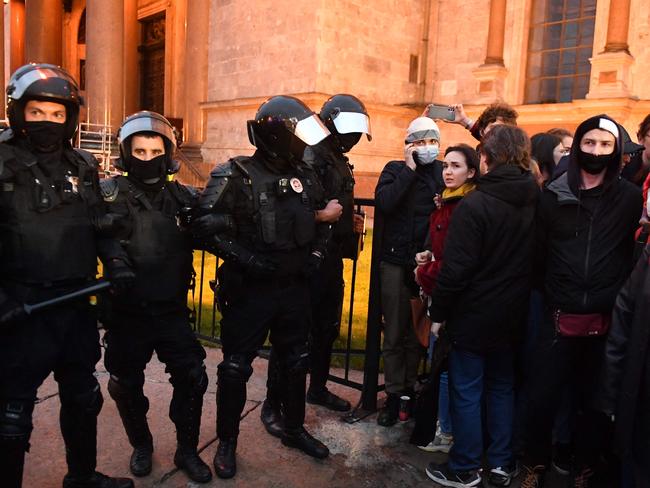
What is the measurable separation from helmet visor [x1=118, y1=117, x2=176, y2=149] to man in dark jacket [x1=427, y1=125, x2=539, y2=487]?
149cm

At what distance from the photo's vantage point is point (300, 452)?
3.42 metres

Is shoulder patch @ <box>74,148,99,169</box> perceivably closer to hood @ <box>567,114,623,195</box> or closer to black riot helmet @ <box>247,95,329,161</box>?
black riot helmet @ <box>247,95,329,161</box>

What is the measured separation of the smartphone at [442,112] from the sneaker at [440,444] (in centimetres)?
210

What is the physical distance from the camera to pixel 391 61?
14.8 metres

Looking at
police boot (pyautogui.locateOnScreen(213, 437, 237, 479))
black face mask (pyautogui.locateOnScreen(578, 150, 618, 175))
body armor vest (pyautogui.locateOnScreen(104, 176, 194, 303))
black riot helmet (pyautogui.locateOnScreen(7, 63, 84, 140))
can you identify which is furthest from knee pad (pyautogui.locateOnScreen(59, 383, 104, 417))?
black face mask (pyautogui.locateOnScreen(578, 150, 618, 175))

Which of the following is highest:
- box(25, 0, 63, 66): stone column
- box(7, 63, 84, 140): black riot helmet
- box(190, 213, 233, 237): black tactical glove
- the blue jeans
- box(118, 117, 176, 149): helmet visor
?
box(25, 0, 63, 66): stone column

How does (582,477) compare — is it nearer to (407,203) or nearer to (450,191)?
(450,191)

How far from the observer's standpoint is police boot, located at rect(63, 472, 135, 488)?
2.82 meters

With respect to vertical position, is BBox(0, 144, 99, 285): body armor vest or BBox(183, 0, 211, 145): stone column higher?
BBox(183, 0, 211, 145): stone column

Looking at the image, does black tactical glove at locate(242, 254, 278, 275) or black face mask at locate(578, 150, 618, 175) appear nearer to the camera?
black face mask at locate(578, 150, 618, 175)

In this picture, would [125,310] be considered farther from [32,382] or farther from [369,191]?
[369,191]

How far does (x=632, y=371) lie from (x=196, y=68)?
15096mm

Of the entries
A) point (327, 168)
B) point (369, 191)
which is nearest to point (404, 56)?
point (369, 191)

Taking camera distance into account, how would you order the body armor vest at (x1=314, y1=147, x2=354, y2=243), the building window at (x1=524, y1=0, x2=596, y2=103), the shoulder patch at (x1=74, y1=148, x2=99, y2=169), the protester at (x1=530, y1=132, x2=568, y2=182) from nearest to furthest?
the shoulder patch at (x1=74, y1=148, x2=99, y2=169)
the body armor vest at (x1=314, y1=147, x2=354, y2=243)
the protester at (x1=530, y1=132, x2=568, y2=182)
the building window at (x1=524, y1=0, x2=596, y2=103)
